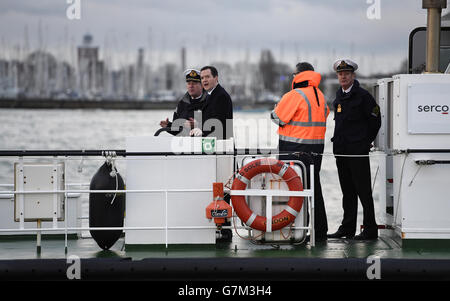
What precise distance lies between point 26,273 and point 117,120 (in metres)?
65.6

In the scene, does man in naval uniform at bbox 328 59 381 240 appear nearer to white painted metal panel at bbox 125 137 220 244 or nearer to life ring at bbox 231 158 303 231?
life ring at bbox 231 158 303 231

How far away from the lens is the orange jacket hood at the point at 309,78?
6.49 meters

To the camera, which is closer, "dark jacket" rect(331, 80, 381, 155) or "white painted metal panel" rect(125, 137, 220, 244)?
"white painted metal panel" rect(125, 137, 220, 244)

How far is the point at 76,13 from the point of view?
666cm

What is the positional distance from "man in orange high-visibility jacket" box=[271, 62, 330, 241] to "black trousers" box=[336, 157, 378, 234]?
394mm

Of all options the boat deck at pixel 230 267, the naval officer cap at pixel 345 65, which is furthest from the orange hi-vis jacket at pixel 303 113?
the boat deck at pixel 230 267

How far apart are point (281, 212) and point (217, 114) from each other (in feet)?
4.40

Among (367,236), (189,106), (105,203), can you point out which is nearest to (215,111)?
(189,106)

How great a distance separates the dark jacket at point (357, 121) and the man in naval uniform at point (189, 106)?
1.42 m

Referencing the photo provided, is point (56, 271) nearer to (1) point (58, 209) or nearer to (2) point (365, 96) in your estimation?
(1) point (58, 209)

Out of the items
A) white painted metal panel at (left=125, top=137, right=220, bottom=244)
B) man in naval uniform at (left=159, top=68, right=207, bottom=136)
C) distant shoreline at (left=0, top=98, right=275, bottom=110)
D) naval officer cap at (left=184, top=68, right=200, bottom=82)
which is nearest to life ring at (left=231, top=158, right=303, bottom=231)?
white painted metal panel at (left=125, top=137, right=220, bottom=244)

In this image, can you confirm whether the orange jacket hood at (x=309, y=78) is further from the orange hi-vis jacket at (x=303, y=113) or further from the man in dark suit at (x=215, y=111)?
the man in dark suit at (x=215, y=111)

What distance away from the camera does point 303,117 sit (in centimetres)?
643

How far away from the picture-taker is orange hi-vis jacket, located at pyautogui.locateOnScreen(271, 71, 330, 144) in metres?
6.40
